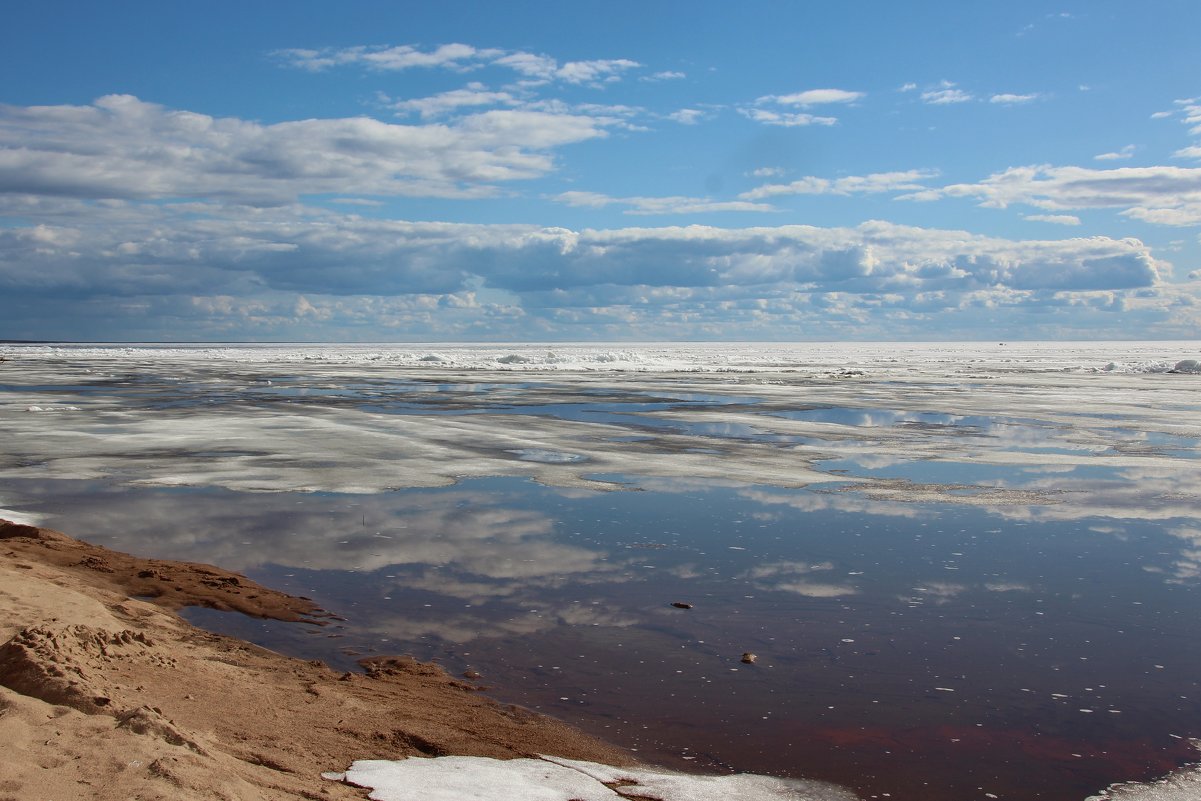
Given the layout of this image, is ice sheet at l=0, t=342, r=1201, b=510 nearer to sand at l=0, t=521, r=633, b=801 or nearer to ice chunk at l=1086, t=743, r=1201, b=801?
sand at l=0, t=521, r=633, b=801

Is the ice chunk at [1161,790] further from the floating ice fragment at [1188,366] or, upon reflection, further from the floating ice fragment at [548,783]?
the floating ice fragment at [1188,366]

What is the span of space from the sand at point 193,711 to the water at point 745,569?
40 cm

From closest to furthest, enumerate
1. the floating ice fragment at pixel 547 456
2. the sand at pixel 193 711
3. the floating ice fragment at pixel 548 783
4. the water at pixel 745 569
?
1. the sand at pixel 193 711
2. the floating ice fragment at pixel 548 783
3. the water at pixel 745 569
4. the floating ice fragment at pixel 547 456

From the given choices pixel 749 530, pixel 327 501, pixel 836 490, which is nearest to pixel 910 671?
pixel 749 530

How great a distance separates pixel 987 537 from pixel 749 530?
2.58m

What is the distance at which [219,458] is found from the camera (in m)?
16.3

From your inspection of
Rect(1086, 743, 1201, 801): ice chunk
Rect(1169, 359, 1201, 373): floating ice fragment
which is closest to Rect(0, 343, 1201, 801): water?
Rect(1086, 743, 1201, 801): ice chunk

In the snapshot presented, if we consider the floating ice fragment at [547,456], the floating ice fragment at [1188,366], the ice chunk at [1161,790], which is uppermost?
the floating ice fragment at [1188,366]

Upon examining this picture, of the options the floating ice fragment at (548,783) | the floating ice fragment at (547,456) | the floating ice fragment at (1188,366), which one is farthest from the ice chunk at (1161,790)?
the floating ice fragment at (1188,366)

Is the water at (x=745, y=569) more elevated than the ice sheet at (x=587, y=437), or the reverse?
the ice sheet at (x=587, y=437)

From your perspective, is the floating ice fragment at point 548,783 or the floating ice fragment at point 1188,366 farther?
the floating ice fragment at point 1188,366

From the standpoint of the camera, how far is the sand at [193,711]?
404 cm

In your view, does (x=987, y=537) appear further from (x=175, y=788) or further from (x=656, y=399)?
(x=656, y=399)

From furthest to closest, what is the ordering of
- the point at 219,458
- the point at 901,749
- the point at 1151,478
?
the point at 219,458 < the point at 1151,478 < the point at 901,749
